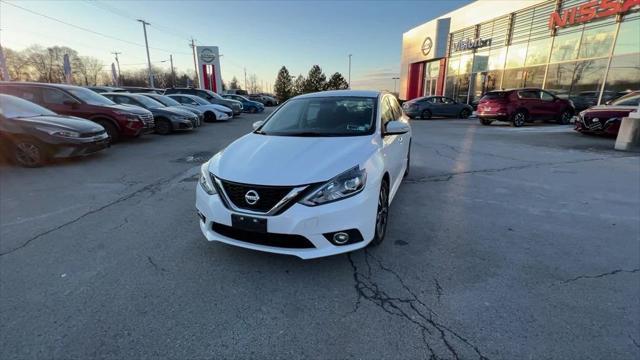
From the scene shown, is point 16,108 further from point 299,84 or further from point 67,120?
point 299,84

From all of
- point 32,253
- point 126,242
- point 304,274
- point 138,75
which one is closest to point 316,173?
point 304,274

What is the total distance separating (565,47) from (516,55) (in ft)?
11.1

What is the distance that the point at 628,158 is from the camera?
306 inches

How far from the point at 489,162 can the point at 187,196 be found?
6.63m

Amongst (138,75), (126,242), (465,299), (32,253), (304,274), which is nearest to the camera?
(465,299)

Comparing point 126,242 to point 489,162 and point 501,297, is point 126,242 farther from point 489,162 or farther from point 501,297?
point 489,162

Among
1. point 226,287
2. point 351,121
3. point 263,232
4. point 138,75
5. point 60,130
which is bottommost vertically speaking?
point 226,287

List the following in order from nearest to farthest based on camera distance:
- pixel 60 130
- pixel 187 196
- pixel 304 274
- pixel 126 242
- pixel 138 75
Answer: pixel 304 274 → pixel 126 242 → pixel 187 196 → pixel 60 130 → pixel 138 75

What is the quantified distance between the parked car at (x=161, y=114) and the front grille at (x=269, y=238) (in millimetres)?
10011

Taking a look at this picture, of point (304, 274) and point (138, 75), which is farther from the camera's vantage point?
point (138, 75)

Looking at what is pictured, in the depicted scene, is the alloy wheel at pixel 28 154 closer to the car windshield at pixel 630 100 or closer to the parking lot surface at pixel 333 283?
the parking lot surface at pixel 333 283

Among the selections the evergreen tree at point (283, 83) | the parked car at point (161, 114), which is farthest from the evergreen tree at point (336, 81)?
the parked car at point (161, 114)

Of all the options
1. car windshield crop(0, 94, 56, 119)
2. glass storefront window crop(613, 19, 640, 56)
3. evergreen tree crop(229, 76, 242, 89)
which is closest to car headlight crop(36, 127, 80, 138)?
car windshield crop(0, 94, 56, 119)

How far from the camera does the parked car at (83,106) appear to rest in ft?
26.7
